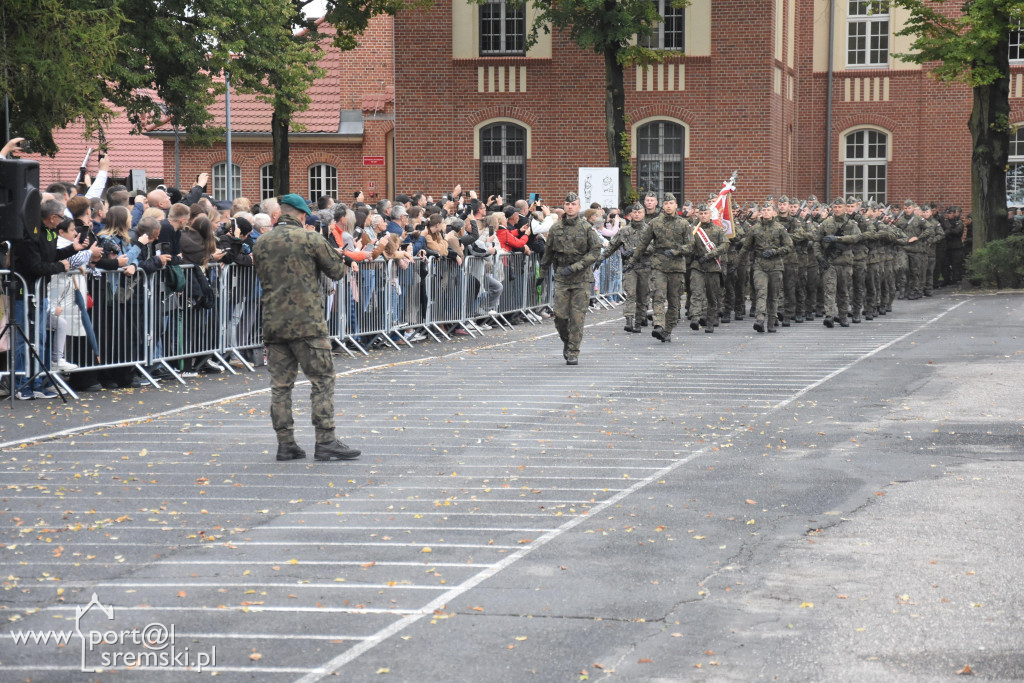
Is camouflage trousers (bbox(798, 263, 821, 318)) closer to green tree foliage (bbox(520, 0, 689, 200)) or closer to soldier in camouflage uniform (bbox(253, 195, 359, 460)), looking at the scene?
green tree foliage (bbox(520, 0, 689, 200))

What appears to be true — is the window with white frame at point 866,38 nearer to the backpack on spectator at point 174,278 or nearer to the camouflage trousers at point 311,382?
the backpack on spectator at point 174,278

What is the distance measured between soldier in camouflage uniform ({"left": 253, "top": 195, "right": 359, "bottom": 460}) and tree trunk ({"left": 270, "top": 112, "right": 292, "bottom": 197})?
26949 millimetres

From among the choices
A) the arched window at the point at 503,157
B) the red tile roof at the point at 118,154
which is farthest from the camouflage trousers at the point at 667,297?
the red tile roof at the point at 118,154

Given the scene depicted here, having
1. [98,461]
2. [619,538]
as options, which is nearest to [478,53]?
[98,461]

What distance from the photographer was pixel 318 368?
1134cm

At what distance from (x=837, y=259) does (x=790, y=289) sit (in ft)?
3.45

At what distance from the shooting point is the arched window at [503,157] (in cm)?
4134

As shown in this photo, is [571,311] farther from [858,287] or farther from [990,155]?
[990,155]

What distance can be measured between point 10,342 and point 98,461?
3.26 metres

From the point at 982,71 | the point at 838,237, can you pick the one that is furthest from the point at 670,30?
the point at 838,237

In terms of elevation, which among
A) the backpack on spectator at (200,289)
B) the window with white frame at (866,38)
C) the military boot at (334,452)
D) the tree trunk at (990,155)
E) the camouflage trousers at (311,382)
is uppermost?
the window with white frame at (866,38)

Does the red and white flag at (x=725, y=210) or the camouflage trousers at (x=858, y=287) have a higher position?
the red and white flag at (x=725, y=210)

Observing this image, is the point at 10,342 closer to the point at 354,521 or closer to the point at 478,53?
the point at 354,521

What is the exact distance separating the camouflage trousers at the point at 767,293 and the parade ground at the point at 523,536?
305 inches
